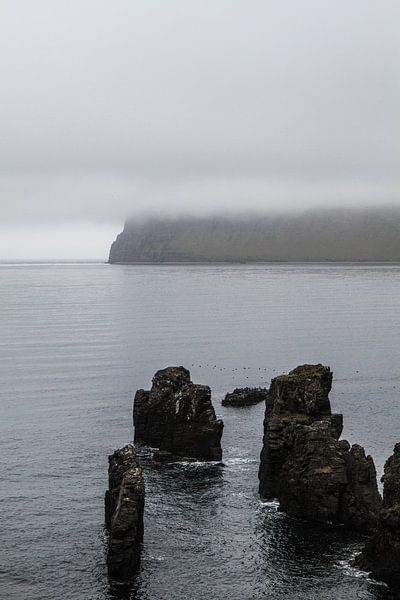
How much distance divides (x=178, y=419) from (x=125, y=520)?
24509 millimetres

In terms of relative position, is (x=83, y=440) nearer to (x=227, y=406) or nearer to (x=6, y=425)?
(x=6, y=425)

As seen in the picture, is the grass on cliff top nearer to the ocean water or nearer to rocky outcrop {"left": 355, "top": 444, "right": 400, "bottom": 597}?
the ocean water

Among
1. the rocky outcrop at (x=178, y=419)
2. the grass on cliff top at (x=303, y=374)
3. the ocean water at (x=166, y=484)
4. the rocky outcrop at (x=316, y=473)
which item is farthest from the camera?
the rocky outcrop at (x=178, y=419)

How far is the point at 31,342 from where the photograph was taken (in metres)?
145

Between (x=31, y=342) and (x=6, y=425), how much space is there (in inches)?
2685

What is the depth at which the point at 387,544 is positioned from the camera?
45.2 metres

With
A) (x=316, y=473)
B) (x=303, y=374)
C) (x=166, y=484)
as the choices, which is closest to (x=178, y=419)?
(x=166, y=484)

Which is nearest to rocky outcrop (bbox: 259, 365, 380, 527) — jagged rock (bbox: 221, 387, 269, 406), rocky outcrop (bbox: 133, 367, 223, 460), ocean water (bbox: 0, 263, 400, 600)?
ocean water (bbox: 0, 263, 400, 600)

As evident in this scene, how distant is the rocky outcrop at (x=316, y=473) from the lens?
53.3 m

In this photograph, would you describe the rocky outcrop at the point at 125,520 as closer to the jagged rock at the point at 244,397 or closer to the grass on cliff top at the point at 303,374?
the grass on cliff top at the point at 303,374

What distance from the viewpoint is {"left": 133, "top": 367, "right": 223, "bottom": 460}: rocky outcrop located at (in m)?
68.6

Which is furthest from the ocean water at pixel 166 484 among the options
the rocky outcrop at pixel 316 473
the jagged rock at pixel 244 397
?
the jagged rock at pixel 244 397

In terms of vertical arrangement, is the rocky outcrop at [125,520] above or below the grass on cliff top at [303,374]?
below

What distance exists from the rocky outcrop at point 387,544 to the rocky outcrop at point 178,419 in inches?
906
